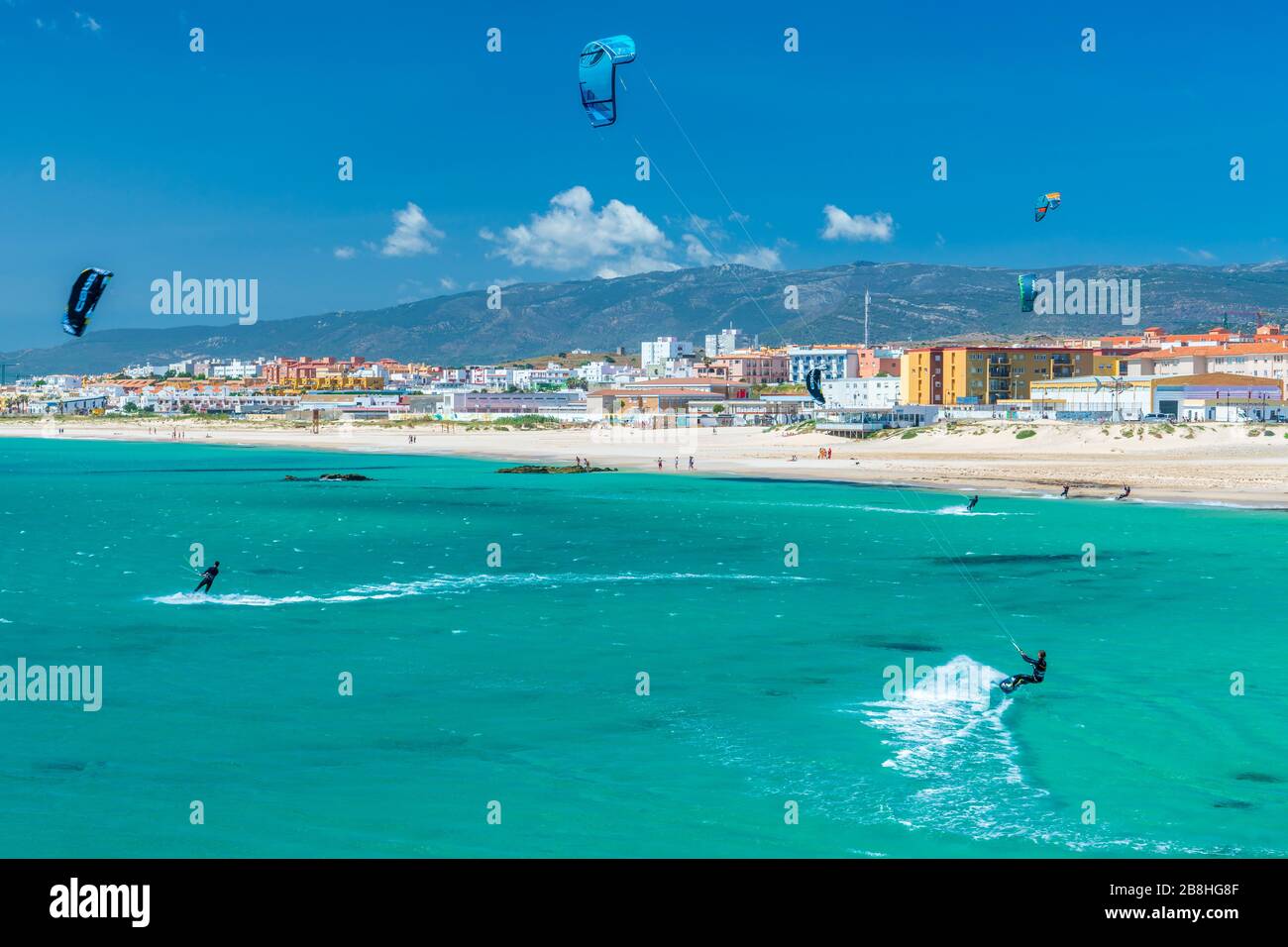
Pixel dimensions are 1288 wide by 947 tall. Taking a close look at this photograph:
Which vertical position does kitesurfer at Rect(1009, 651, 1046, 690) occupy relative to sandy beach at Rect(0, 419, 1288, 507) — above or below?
below

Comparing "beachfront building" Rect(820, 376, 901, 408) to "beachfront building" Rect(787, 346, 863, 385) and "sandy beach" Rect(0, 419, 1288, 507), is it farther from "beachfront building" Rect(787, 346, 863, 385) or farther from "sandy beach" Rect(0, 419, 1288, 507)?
"beachfront building" Rect(787, 346, 863, 385)

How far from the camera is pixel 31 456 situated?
94875 mm

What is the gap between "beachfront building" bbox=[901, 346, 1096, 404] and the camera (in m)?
107

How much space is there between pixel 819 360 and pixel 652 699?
165787 millimetres

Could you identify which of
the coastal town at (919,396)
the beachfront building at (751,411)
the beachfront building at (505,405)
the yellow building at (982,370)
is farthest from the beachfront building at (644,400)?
the yellow building at (982,370)

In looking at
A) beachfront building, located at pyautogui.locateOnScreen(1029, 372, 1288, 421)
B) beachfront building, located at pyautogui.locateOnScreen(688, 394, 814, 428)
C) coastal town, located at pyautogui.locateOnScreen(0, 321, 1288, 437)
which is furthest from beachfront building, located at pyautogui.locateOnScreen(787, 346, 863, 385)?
beachfront building, located at pyautogui.locateOnScreen(1029, 372, 1288, 421)

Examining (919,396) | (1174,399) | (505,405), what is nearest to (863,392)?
(919,396)

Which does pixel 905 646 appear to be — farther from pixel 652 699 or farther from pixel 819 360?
pixel 819 360

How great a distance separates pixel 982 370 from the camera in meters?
107

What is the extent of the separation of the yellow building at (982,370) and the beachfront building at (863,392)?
4.12 metres

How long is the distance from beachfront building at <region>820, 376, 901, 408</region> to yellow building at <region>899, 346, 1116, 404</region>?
13.5 feet
